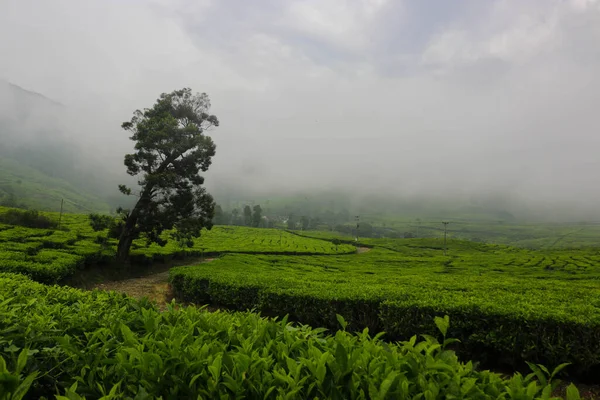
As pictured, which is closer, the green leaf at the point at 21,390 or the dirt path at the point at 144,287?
the green leaf at the point at 21,390

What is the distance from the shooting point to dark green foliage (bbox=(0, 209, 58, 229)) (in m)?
26.2

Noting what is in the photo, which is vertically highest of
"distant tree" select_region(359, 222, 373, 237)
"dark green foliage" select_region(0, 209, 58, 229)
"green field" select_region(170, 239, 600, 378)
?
"dark green foliage" select_region(0, 209, 58, 229)

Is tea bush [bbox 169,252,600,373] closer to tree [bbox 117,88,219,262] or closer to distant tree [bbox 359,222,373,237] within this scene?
tree [bbox 117,88,219,262]

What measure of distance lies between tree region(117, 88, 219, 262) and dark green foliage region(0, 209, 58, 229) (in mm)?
16353

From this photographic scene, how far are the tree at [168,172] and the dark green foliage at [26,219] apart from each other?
53.7ft

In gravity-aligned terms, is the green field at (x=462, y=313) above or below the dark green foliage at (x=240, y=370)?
below

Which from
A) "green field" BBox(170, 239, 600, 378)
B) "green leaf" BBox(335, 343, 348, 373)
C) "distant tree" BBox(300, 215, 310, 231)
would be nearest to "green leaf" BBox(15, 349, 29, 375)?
"green leaf" BBox(335, 343, 348, 373)

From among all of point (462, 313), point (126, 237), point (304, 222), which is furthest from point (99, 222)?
point (304, 222)

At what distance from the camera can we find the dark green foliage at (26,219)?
2620 cm

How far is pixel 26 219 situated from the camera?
27.0 metres

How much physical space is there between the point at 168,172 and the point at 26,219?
67.0 ft

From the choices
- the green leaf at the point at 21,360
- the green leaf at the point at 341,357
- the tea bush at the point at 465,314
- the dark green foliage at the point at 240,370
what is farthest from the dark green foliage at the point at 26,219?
the green leaf at the point at 341,357

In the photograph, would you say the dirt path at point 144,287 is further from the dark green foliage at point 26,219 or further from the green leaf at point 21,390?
the dark green foliage at point 26,219

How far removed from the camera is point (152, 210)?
55.1ft
